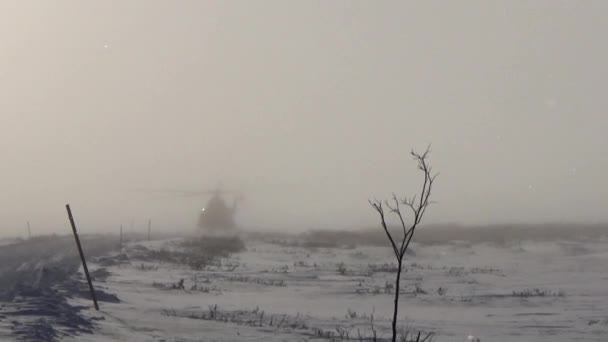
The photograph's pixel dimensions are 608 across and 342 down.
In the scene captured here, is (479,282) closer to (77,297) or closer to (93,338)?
(77,297)

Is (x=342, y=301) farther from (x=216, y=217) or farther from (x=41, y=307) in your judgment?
(x=216, y=217)

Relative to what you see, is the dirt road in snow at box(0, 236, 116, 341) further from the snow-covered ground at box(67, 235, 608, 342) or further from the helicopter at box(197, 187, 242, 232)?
the helicopter at box(197, 187, 242, 232)

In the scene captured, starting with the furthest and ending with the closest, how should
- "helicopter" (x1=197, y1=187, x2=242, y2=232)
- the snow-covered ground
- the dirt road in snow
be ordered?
"helicopter" (x1=197, y1=187, x2=242, y2=232), the snow-covered ground, the dirt road in snow

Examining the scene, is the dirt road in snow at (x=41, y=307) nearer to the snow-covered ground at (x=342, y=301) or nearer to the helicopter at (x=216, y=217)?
the snow-covered ground at (x=342, y=301)

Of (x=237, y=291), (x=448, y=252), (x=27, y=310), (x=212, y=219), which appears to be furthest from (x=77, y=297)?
(x=212, y=219)

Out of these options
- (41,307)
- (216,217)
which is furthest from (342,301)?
(216,217)

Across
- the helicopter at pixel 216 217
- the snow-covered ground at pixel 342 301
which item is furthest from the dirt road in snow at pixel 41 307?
the helicopter at pixel 216 217

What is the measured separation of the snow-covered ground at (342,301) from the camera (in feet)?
47.8

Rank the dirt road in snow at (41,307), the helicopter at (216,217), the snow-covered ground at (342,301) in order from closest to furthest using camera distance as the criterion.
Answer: the dirt road in snow at (41,307) < the snow-covered ground at (342,301) < the helicopter at (216,217)

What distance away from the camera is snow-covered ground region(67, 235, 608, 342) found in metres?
14.6

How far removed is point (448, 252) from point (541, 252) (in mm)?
6076

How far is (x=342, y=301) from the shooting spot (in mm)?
21219

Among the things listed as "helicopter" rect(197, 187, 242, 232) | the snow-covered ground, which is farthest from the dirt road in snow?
"helicopter" rect(197, 187, 242, 232)

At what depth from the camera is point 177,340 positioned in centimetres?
1268
